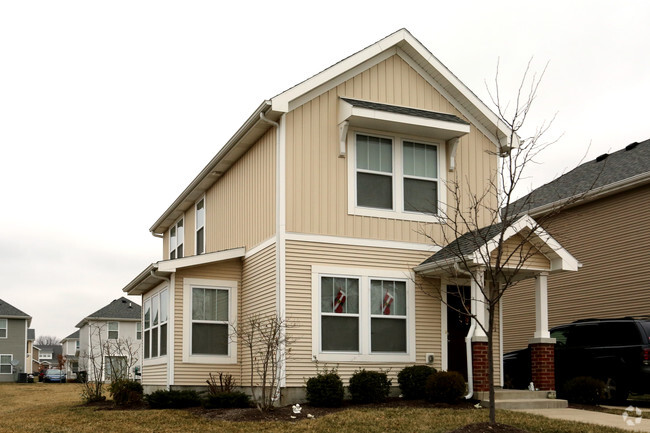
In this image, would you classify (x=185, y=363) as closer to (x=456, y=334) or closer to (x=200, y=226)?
(x=456, y=334)

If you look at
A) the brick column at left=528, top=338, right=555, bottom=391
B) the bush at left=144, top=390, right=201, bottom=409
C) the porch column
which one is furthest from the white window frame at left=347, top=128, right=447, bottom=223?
the bush at left=144, top=390, right=201, bottom=409

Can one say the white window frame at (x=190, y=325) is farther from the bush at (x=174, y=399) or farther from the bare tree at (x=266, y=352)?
the bush at (x=174, y=399)

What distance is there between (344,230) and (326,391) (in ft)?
12.0

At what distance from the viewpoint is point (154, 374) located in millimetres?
19266

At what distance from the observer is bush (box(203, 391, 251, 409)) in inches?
607

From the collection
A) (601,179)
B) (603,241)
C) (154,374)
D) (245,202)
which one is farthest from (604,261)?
(154,374)

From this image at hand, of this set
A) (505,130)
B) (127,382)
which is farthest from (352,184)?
(127,382)

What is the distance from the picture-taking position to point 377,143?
56.5ft

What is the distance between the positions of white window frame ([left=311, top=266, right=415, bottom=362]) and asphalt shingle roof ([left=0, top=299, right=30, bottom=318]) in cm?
4832

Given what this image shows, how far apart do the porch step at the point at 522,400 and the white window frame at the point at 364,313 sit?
7.18 feet

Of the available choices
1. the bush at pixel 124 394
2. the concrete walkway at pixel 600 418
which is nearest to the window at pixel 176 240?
the bush at pixel 124 394

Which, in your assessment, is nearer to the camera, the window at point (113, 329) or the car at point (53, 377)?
the car at point (53, 377)

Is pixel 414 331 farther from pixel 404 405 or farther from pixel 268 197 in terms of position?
pixel 268 197

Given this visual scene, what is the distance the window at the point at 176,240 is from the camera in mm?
25708
